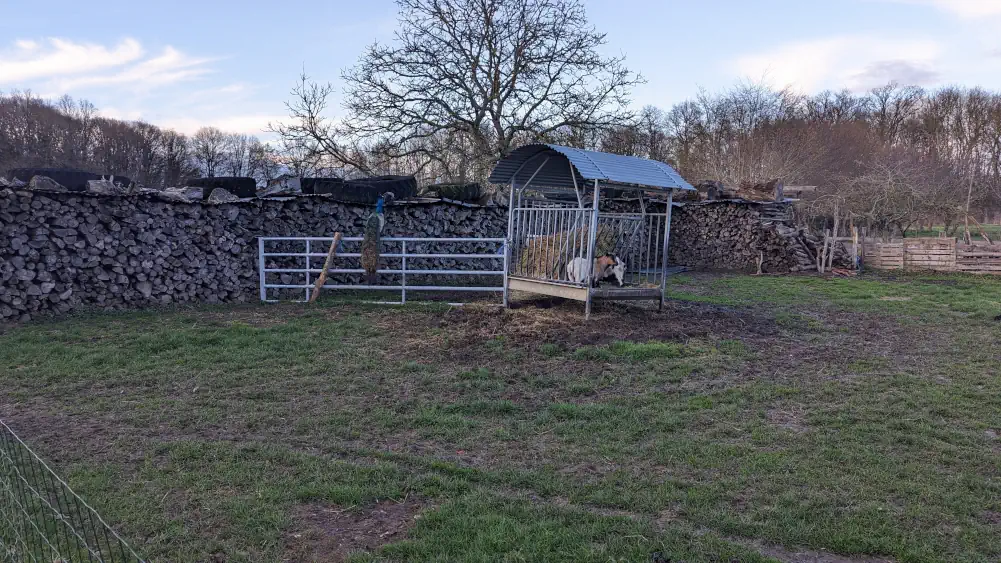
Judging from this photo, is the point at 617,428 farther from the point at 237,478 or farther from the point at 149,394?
the point at 149,394

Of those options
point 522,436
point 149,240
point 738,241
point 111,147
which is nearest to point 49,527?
point 522,436

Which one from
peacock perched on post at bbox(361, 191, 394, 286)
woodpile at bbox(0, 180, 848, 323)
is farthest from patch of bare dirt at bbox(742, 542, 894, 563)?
peacock perched on post at bbox(361, 191, 394, 286)

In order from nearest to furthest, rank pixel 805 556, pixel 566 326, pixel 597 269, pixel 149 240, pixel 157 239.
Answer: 1. pixel 805 556
2. pixel 566 326
3. pixel 597 269
4. pixel 149 240
5. pixel 157 239

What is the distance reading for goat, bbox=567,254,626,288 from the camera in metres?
8.21

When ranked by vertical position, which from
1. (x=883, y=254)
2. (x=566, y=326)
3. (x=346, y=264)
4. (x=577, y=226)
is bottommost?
(x=566, y=326)

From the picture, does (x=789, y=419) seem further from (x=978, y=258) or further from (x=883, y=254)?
(x=883, y=254)

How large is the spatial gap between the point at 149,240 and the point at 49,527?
7.17 m

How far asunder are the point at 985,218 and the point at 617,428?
42.6m

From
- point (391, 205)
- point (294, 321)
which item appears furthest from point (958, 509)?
point (391, 205)

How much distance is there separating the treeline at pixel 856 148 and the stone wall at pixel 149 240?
948 cm

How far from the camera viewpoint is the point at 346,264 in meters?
11.3

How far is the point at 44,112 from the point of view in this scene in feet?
88.6

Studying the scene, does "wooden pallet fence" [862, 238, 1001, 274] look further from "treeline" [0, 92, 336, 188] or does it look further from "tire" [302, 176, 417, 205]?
"treeline" [0, 92, 336, 188]

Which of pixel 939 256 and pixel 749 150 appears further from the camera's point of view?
pixel 749 150
